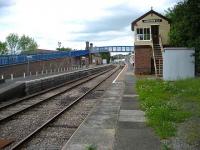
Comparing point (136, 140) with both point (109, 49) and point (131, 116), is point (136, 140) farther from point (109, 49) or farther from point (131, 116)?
point (109, 49)

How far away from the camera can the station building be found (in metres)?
44.2

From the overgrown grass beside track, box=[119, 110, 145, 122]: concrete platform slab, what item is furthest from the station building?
box=[119, 110, 145, 122]: concrete platform slab

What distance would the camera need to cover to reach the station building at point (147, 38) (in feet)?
145

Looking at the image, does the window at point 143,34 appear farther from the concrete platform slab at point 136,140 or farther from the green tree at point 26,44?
the green tree at point 26,44

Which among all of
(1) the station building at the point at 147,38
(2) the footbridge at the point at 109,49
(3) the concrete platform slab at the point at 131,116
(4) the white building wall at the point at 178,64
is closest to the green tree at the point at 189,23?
(4) the white building wall at the point at 178,64

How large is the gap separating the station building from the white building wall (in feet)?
35.0

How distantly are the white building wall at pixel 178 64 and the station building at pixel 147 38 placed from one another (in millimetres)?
10681

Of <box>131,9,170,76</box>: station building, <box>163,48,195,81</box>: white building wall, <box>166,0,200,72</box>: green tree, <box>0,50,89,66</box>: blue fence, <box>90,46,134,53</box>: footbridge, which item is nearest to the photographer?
<box>166,0,200,72</box>: green tree

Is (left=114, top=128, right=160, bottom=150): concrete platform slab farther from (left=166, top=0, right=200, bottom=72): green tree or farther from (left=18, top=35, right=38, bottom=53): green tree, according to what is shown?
(left=18, top=35, right=38, bottom=53): green tree

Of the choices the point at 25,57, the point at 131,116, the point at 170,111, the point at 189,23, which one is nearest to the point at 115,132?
the point at 131,116

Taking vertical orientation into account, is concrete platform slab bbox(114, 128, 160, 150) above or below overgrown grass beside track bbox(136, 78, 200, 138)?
below

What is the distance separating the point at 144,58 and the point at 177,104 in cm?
2751

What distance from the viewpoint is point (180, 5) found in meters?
33.1

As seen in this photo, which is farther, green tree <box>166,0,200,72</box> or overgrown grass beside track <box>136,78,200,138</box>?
green tree <box>166,0,200,72</box>
